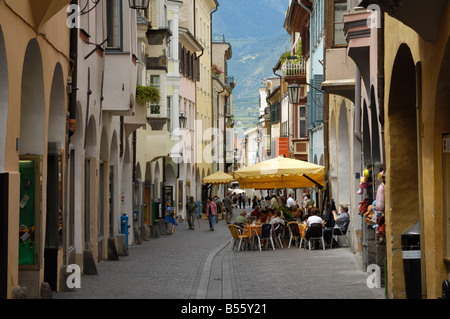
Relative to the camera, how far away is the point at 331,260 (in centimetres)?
2283

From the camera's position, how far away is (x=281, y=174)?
92.9 ft

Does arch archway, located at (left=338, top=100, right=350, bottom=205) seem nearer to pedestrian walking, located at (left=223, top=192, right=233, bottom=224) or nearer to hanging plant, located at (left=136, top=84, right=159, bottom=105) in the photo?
hanging plant, located at (left=136, top=84, right=159, bottom=105)

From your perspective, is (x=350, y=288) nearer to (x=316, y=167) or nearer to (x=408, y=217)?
(x=408, y=217)

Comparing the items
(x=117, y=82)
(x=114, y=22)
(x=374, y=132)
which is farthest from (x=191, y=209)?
(x=374, y=132)

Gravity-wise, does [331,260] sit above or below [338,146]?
below

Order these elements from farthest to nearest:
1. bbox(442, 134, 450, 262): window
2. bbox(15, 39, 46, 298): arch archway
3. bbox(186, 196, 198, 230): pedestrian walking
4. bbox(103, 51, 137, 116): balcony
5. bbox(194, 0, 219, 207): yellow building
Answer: bbox(194, 0, 219, 207): yellow building < bbox(186, 196, 198, 230): pedestrian walking < bbox(103, 51, 137, 116): balcony < bbox(15, 39, 46, 298): arch archway < bbox(442, 134, 450, 262): window

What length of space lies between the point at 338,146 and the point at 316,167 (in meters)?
1.04

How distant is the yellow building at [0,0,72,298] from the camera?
12.0m

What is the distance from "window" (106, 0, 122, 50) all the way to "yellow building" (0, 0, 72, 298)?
5.85m

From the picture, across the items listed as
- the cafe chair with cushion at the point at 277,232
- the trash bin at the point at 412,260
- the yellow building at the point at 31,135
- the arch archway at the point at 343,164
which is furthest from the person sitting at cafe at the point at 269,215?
the trash bin at the point at 412,260

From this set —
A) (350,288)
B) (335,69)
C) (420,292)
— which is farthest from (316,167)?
(420,292)

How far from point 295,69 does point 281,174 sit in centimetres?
1757

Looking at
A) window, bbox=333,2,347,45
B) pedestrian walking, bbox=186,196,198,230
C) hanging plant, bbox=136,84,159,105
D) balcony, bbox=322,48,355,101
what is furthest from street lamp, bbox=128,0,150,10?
pedestrian walking, bbox=186,196,198,230

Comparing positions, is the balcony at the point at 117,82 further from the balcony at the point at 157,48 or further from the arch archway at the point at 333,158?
the balcony at the point at 157,48
